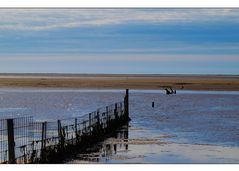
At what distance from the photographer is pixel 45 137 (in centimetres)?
1067

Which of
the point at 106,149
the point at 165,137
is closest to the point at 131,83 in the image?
the point at 165,137

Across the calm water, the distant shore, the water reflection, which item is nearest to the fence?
the water reflection

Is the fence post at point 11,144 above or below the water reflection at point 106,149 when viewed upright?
above

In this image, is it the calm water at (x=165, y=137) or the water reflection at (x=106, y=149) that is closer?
the calm water at (x=165, y=137)

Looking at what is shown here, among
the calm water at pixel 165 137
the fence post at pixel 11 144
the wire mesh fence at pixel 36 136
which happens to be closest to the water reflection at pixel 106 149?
the calm water at pixel 165 137

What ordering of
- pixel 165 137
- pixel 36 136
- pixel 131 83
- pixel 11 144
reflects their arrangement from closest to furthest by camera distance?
pixel 11 144, pixel 36 136, pixel 165 137, pixel 131 83

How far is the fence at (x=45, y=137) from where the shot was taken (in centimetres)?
920

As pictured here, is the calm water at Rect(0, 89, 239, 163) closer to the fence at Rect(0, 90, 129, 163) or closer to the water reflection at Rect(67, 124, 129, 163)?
the water reflection at Rect(67, 124, 129, 163)

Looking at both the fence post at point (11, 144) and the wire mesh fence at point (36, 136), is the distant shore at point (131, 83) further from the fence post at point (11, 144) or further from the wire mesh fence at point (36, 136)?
the fence post at point (11, 144)

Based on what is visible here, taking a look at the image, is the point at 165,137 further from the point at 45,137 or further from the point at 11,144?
the point at 11,144

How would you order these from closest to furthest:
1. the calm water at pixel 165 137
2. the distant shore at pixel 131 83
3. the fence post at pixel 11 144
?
the fence post at pixel 11 144 → the calm water at pixel 165 137 → the distant shore at pixel 131 83

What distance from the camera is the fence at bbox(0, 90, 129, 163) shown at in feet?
30.2

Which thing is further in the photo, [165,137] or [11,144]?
[165,137]
